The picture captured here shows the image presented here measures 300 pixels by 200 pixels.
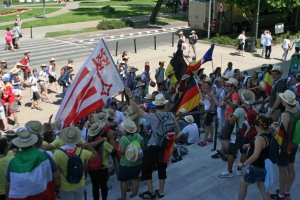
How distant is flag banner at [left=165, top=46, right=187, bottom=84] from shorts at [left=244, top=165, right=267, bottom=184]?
7009mm

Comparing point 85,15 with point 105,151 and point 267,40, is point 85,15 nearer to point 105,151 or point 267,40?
point 267,40

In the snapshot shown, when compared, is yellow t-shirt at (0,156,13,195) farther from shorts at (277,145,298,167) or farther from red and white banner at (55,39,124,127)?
shorts at (277,145,298,167)

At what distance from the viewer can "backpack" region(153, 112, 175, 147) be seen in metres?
7.34

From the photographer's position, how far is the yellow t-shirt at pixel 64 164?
620cm

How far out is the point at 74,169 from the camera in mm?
6230

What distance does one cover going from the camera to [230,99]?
902 centimetres

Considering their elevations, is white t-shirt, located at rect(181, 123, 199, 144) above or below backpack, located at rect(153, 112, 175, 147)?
below

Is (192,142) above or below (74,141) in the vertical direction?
below

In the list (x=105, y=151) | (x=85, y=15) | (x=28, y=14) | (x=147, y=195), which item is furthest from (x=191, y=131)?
(x=28, y=14)

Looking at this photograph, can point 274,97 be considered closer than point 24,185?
No

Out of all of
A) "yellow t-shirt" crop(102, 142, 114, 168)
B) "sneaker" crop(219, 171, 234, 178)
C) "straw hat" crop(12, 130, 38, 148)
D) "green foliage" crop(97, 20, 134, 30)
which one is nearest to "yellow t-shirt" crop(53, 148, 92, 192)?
"straw hat" crop(12, 130, 38, 148)

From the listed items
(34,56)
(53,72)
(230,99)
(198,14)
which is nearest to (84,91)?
(230,99)

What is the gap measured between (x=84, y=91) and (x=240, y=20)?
2588 cm

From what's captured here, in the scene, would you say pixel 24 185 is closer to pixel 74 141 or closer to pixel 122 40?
pixel 74 141
